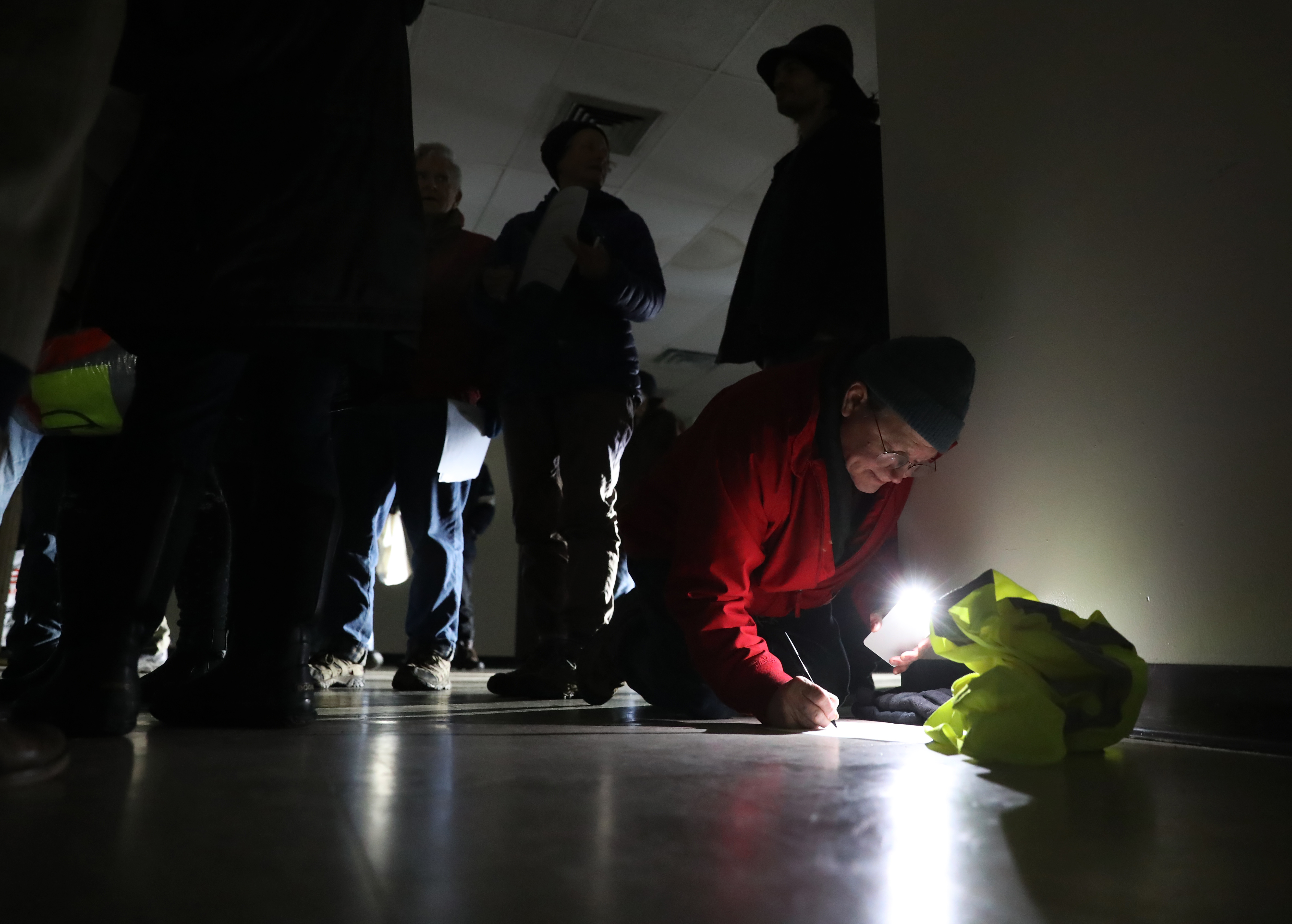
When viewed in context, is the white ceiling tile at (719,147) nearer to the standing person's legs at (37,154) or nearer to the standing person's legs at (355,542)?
the standing person's legs at (355,542)

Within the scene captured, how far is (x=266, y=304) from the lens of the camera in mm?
1041

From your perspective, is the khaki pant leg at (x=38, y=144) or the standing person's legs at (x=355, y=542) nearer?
the khaki pant leg at (x=38, y=144)

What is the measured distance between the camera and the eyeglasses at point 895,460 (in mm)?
1333

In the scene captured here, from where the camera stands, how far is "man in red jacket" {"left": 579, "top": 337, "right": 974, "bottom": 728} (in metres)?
1.24

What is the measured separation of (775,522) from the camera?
1367 mm

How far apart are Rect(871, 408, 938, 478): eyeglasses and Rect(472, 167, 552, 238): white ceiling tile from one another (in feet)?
10.5

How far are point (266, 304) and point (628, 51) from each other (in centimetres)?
274

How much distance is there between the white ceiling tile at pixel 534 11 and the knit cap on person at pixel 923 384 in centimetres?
234

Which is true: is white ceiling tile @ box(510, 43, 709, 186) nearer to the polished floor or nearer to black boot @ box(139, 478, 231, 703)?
black boot @ box(139, 478, 231, 703)

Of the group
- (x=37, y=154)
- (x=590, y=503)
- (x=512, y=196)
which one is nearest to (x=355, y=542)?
(x=590, y=503)

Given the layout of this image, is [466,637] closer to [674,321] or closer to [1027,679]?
[674,321]

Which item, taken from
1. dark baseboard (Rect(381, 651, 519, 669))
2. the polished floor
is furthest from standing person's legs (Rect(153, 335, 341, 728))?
dark baseboard (Rect(381, 651, 519, 669))

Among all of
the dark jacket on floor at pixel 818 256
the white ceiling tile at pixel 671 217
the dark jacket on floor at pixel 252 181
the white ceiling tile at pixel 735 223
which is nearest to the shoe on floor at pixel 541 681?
the dark jacket on floor at pixel 818 256

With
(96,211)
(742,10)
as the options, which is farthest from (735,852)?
(742,10)
